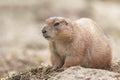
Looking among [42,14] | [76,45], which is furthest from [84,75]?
[42,14]

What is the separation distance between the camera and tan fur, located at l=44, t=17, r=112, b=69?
9102 millimetres

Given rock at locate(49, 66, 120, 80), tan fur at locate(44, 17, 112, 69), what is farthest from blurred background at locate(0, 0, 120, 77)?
rock at locate(49, 66, 120, 80)

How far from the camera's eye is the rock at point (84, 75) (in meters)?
8.43

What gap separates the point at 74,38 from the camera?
9.26 metres

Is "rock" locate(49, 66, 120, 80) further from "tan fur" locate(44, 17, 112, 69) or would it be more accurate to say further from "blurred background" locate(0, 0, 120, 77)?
"blurred background" locate(0, 0, 120, 77)

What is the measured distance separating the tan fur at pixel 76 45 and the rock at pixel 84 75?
16.1 inches

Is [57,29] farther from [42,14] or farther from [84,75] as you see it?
[42,14]

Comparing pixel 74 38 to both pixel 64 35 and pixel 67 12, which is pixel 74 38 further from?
pixel 67 12

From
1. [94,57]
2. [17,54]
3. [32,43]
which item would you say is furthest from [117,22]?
[94,57]

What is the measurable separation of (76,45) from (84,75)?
2.56 feet

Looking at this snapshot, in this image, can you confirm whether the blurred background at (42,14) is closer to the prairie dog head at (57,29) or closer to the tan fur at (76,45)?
the tan fur at (76,45)

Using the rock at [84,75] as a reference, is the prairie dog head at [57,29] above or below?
above

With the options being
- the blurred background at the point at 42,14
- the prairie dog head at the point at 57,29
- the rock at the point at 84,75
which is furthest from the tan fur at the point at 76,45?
the blurred background at the point at 42,14

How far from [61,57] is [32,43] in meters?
9.92
